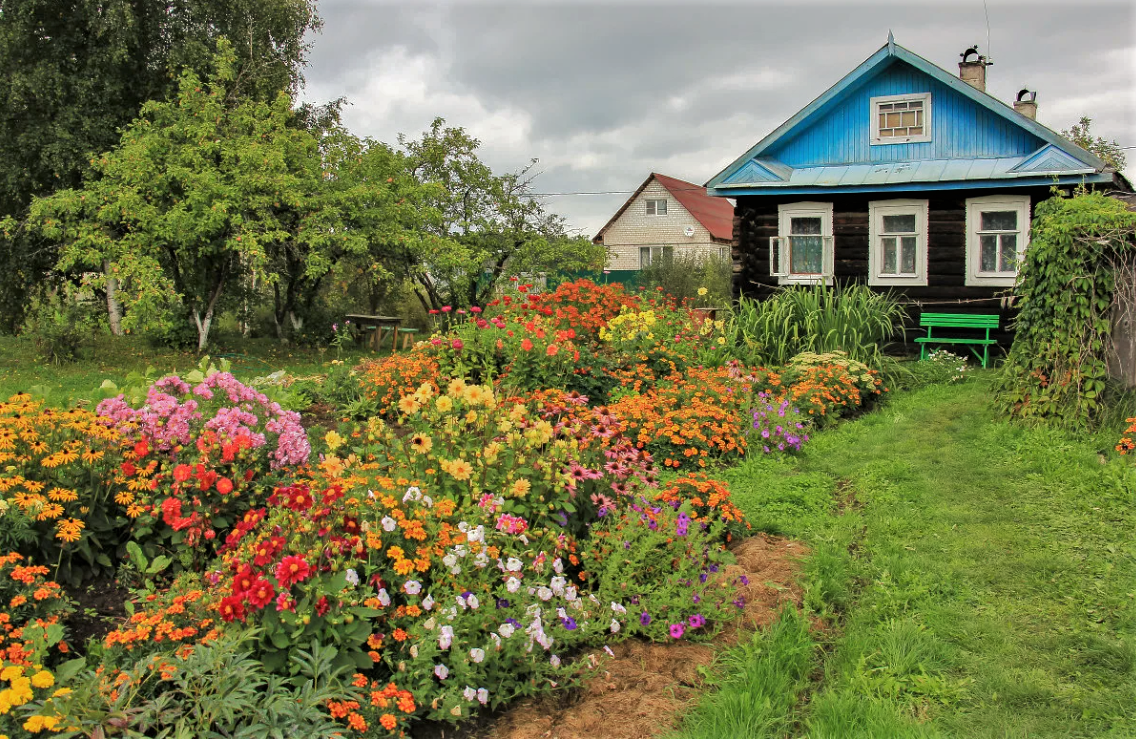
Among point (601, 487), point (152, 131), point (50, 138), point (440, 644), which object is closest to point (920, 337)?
point (601, 487)

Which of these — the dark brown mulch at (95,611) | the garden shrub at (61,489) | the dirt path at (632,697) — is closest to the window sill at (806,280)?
the dirt path at (632,697)

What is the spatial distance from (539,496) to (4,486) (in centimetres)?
206

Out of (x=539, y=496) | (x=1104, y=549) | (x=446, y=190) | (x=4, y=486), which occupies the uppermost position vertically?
(x=446, y=190)

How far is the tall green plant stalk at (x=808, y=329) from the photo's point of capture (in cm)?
1001

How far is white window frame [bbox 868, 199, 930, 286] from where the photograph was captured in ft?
44.4

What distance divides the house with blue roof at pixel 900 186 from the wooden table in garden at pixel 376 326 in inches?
294

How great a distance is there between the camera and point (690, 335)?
9.02m

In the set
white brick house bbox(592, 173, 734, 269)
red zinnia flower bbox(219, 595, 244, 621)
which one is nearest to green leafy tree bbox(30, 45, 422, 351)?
red zinnia flower bbox(219, 595, 244, 621)

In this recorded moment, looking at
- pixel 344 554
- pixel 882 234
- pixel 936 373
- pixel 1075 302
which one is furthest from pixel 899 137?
pixel 344 554

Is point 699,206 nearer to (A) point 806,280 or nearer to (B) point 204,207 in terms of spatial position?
(A) point 806,280

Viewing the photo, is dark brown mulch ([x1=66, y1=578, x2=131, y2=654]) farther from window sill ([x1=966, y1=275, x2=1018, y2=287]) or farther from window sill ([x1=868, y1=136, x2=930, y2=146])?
window sill ([x1=868, y1=136, x2=930, y2=146])

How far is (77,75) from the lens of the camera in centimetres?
1664

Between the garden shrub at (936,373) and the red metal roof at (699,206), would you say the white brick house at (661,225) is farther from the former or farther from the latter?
the garden shrub at (936,373)

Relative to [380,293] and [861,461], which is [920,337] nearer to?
[861,461]
